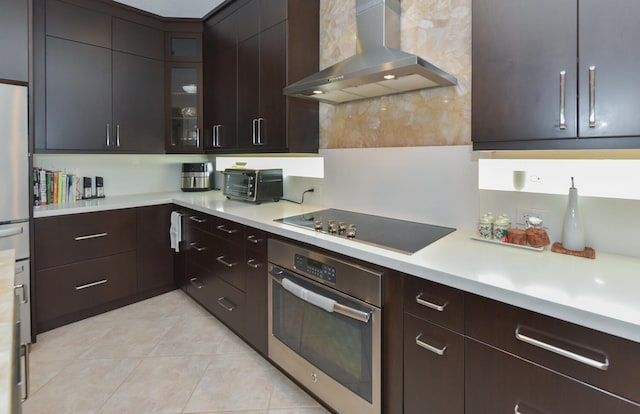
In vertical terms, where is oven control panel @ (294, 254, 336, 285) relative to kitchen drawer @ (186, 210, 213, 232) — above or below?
below

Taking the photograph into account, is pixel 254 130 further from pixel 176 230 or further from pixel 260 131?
pixel 176 230

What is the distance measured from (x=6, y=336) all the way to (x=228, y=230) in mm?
1618

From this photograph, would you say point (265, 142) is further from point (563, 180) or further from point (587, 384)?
point (587, 384)

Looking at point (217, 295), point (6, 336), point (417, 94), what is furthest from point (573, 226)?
point (217, 295)

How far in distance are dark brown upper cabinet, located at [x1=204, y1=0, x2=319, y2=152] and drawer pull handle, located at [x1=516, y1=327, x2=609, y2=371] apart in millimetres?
1754

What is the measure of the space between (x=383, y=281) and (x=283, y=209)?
1254 mm

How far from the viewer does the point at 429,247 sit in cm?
142

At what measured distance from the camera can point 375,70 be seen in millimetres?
1535

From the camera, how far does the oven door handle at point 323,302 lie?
1.41 m

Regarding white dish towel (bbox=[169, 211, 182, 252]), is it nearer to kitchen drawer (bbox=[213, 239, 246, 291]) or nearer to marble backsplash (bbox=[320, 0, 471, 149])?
kitchen drawer (bbox=[213, 239, 246, 291])

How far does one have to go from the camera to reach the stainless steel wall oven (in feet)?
4.57

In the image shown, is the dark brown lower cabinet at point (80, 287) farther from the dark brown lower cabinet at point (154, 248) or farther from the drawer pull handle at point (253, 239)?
the drawer pull handle at point (253, 239)

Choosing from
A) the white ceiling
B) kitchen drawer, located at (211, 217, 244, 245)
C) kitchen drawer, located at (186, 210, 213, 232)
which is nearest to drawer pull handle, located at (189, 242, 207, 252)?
kitchen drawer, located at (186, 210, 213, 232)

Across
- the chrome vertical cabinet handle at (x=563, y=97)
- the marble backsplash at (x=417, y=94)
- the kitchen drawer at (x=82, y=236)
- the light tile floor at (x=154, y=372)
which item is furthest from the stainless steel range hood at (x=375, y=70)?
the kitchen drawer at (x=82, y=236)
